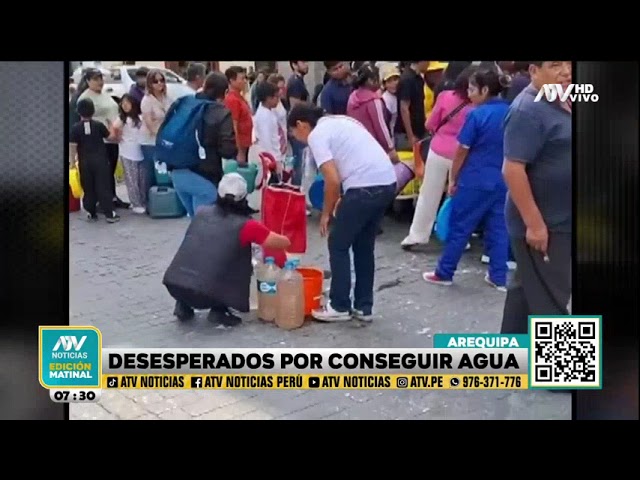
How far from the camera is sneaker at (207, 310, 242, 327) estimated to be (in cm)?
458

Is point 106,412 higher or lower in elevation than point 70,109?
lower

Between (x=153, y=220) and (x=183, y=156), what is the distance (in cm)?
32

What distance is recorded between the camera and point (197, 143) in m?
4.56

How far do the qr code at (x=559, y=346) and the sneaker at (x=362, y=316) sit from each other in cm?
72

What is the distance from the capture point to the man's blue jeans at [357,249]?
181 inches

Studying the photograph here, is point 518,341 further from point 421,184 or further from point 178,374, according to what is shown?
point 178,374

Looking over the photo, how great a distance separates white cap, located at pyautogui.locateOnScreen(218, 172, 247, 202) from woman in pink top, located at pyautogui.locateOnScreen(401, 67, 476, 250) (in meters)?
0.77

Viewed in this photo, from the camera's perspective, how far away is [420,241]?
178 inches

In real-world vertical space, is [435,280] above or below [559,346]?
above

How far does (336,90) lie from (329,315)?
1.02 metres

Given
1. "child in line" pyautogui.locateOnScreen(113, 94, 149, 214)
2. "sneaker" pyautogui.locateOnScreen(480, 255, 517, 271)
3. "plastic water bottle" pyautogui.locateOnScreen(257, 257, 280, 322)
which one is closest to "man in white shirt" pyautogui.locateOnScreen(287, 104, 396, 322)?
"plastic water bottle" pyautogui.locateOnScreen(257, 257, 280, 322)

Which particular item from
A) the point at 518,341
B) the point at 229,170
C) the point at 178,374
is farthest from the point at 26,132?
the point at 518,341

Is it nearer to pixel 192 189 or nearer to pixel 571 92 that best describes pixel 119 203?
pixel 192 189

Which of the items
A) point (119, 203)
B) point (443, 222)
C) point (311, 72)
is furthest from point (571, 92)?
point (119, 203)
